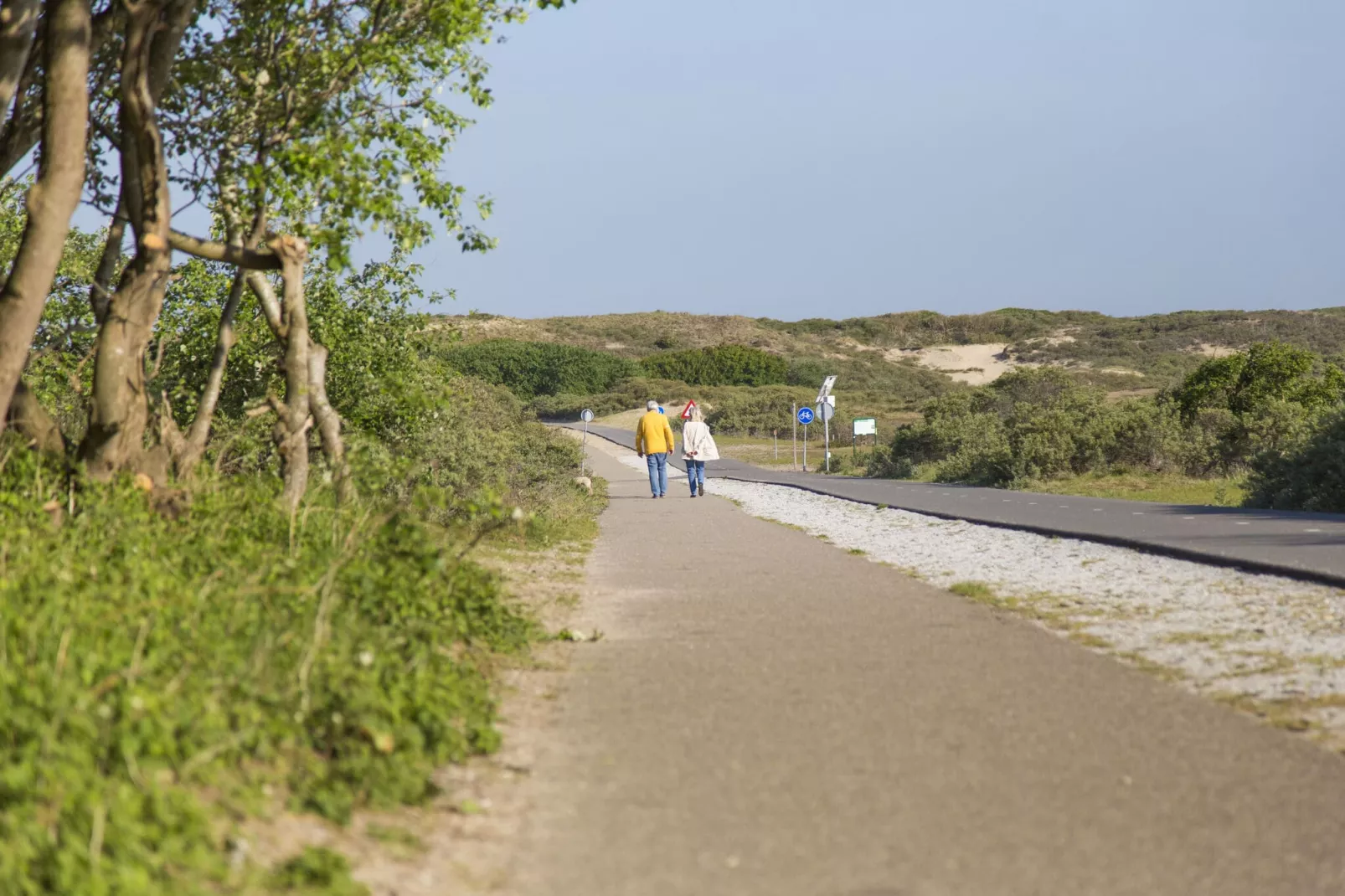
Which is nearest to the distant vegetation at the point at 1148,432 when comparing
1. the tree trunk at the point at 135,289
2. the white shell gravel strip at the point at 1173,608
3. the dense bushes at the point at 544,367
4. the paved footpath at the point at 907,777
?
the white shell gravel strip at the point at 1173,608

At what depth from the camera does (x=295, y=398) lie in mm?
11922

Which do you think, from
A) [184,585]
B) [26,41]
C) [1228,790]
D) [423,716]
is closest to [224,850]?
[423,716]

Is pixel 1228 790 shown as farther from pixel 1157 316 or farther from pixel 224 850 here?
pixel 1157 316

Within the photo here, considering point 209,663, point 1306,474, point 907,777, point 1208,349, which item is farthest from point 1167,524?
point 1208,349

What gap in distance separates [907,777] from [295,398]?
751cm

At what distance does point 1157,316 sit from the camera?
477ft

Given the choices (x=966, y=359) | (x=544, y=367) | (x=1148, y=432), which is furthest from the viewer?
(x=966, y=359)

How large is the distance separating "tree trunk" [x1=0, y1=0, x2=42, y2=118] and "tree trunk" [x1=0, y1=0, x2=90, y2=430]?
0.77 feet

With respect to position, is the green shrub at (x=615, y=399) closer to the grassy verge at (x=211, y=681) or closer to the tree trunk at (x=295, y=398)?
the tree trunk at (x=295, y=398)

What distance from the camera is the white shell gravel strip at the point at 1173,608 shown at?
24.8 ft

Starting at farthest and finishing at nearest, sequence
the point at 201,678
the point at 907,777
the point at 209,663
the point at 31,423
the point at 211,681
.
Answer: the point at 31,423 → the point at 907,777 → the point at 209,663 → the point at 201,678 → the point at 211,681

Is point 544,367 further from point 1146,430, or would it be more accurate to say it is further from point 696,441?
point 696,441

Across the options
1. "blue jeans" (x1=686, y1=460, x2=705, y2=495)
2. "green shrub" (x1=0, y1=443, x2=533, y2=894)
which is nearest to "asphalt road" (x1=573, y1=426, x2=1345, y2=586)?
"blue jeans" (x1=686, y1=460, x2=705, y2=495)

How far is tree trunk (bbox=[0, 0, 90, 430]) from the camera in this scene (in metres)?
9.02
